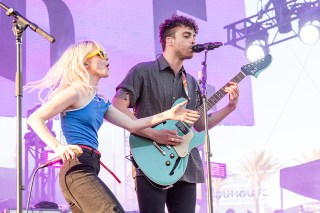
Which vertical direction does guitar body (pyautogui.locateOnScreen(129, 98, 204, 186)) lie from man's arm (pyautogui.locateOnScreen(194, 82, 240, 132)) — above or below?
below

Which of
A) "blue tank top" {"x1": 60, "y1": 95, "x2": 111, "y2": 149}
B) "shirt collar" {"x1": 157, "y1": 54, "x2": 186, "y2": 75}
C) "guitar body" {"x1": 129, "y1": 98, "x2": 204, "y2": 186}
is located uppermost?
"shirt collar" {"x1": 157, "y1": 54, "x2": 186, "y2": 75}

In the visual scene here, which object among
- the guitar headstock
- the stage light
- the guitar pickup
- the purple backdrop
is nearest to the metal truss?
the stage light

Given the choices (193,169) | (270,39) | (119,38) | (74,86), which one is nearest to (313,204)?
(270,39)

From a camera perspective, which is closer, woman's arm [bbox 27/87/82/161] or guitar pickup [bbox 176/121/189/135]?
woman's arm [bbox 27/87/82/161]

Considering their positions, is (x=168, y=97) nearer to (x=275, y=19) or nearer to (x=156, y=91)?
(x=156, y=91)

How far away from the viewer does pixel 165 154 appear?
4.02 m

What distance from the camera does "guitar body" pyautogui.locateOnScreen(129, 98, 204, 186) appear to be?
387 centimetres

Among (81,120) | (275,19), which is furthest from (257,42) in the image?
(81,120)

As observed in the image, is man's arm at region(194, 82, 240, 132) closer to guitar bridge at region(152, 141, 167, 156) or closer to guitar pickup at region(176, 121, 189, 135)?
guitar pickup at region(176, 121, 189, 135)

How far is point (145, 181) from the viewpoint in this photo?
3.85m

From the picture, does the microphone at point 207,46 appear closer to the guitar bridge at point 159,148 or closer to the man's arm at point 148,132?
the man's arm at point 148,132

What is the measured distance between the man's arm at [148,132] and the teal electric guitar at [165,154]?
1.7 inches

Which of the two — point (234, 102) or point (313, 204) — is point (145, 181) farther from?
point (313, 204)

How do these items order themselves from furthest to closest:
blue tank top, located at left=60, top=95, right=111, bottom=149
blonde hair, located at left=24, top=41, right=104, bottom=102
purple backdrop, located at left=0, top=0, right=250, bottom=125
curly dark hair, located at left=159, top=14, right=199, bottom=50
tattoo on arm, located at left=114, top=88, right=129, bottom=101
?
purple backdrop, located at left=0, top=0, right=250, bottom=125 < curly dark hair, located at left=159, top=14, right=199, bottom=50 < tattoo on arm, located at left=114, top=88, right=129, bottom=101 < blonde hair, located at left=24, top=41, right=104, bottom=102 < blue tank top, located at left=60, top=95, right=111, bottom=149
